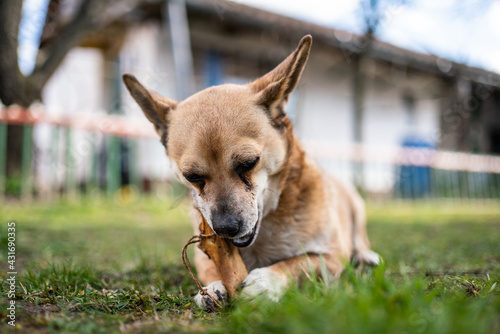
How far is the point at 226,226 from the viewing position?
6.89 feet

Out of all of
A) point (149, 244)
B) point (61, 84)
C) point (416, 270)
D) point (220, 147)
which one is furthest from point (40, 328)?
point (61, 84)

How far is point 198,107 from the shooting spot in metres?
2.53

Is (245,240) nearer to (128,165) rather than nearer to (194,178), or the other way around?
(194,178)

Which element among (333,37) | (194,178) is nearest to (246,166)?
(194,178)

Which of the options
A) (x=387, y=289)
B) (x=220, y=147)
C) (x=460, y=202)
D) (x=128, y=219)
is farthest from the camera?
(x=460, y=202)

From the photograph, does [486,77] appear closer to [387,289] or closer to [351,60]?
[351,60]

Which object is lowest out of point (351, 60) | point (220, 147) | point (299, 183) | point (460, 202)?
point (460, 202)

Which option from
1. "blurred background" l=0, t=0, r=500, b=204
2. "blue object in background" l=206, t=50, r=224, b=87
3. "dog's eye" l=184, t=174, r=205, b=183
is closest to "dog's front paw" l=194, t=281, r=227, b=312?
"dog's eye" l=184, t=174, r=205, b=183

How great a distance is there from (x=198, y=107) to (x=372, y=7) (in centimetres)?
543

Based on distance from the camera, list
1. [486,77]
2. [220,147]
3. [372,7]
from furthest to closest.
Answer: [486,77], [372,7], [220,147]

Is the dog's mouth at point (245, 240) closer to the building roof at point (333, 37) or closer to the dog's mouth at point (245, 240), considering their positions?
the dog's mouth at point (245, 240)

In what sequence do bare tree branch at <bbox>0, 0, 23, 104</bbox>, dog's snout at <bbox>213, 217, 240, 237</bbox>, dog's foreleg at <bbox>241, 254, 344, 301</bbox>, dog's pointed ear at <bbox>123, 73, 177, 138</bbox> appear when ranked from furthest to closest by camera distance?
bare tree branch at <bbox>0, 0, 23, 104</bbox> → dog's pointed ear at <bbox>123, 73, 177, 138</bbox> → dog's snout at <bbox>213, 217, 240, 237</bbox> → dog's foreleg at <bbox>241, 254, 344, 301</bbox>

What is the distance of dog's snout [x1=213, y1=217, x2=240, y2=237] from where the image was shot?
210 centimetres

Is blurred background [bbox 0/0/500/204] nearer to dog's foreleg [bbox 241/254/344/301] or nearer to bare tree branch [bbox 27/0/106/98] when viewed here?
bare tree branch [bbox 27/0/106/98]
